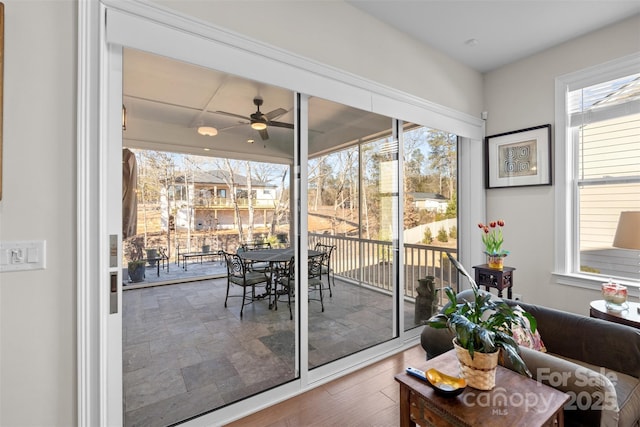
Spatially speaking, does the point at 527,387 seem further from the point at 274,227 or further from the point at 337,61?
the point at 337,61

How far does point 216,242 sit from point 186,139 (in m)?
0.81

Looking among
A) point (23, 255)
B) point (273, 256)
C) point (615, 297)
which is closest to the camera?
point (23, 255)

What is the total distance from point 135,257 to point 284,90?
1549 mm

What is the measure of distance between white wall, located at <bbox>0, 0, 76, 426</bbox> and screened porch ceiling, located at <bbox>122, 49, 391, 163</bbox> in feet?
1.22

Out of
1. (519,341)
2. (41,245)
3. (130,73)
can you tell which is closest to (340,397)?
(519,341)

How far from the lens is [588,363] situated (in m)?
1.81

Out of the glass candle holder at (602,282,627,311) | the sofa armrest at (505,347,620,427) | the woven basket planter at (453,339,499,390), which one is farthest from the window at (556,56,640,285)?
the woven basket planter at (453,339,499,390)

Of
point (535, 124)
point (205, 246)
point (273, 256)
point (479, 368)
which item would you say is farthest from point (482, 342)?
point (535, 124)

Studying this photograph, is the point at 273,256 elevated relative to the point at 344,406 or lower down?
elevated

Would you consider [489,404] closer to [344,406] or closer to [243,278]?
[344,406]

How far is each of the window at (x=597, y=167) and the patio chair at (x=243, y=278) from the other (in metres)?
3.05

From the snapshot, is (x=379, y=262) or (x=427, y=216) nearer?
(x=379, y=262)

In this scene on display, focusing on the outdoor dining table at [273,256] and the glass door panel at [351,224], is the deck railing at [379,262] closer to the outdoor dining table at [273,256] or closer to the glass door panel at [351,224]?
the glass door panel at [351,224]

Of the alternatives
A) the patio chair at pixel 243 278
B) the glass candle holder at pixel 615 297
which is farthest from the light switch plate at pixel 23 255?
the glass candle holder at pixel 615 297
